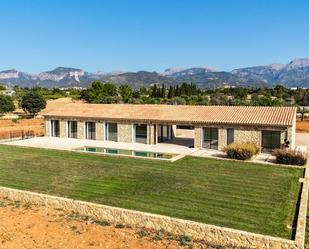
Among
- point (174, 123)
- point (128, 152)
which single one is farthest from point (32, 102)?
point (128, 152)

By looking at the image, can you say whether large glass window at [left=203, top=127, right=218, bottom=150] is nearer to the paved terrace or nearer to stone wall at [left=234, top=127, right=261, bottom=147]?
the paved terrace

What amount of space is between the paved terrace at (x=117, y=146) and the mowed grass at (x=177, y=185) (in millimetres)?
2199

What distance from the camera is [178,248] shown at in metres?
11.6

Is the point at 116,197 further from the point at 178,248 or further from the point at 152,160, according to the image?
the point at 152,160

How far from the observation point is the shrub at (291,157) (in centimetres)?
2178

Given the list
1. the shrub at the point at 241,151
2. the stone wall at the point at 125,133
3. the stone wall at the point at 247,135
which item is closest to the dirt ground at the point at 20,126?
the stone wall at the point at 125,133

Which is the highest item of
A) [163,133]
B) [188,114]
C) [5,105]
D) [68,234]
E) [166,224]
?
[188,114]

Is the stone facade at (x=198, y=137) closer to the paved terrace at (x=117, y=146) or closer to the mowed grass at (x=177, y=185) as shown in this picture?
the paved terrace at (x=117, y=146)

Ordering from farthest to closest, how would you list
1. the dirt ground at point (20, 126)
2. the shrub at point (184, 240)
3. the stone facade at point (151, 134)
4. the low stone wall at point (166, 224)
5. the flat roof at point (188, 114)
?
1. the dirt ground at point (20, 126)
2. the stone facade at point (151, 134)
3. the flat roof at point (188, 114)
4. the shrub at point (184, 240)
5. the low stone wall at point (166, 224)

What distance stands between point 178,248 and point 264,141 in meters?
15.5

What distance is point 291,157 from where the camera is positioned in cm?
2194

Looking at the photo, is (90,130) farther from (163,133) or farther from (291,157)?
(291,157)

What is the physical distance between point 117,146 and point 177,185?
11.5 meters

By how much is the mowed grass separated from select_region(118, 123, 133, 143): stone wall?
19.1ft
